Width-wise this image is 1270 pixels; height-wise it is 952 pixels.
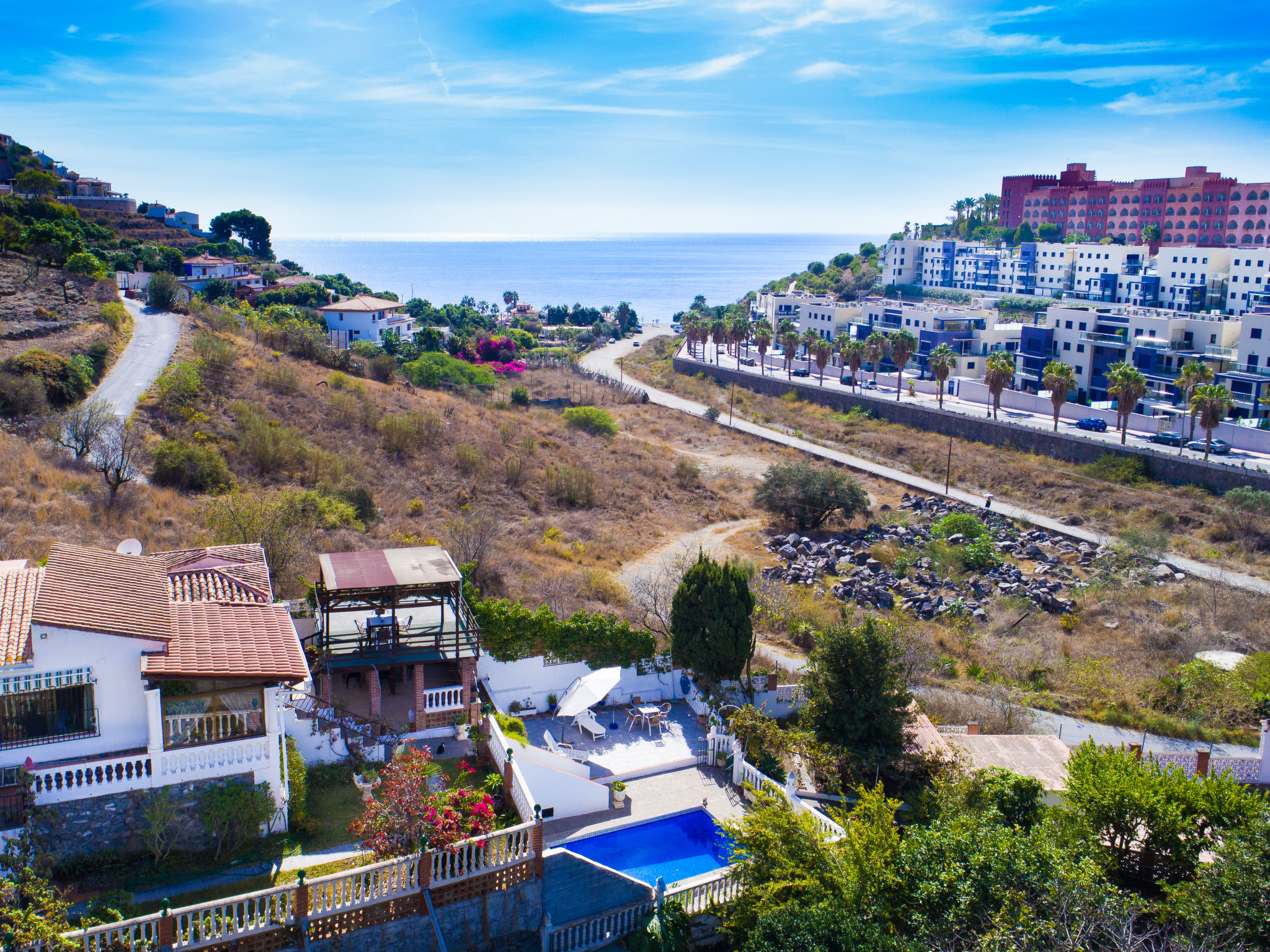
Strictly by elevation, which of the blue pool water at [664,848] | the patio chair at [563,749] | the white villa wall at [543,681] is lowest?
the blue pool water at [664,848]

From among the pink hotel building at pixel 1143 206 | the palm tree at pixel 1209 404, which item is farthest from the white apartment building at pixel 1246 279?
the palm tree at pixel 1209 404

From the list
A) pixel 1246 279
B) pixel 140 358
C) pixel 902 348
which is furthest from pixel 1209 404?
pixel 140 358

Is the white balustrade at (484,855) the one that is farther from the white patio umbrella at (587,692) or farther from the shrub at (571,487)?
the shrub at (571,487)

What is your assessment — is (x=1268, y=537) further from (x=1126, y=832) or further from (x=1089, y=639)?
(x=1126, y=832)

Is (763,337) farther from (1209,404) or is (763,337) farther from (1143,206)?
(1143,206)

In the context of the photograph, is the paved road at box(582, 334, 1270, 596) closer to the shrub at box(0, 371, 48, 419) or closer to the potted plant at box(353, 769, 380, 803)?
the potted plant at box(353, 769, 380, 803)

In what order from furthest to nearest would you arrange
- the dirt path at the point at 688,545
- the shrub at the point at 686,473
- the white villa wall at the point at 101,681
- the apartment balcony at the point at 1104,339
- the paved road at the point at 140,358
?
the apartment balcony at the point at 1104,339 < the shrub at the point at 686,473 < the paved road at the point at 140,358 < the dirt path at the point at 688,545 < the white villa wall at the point at 101,681

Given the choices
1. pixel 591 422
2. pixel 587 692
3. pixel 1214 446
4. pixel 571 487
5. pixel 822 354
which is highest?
pixel 822 354
